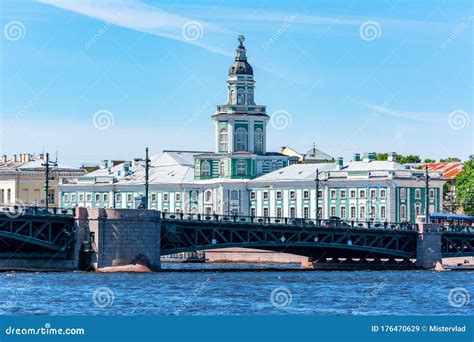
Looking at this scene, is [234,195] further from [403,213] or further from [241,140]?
[403,213]

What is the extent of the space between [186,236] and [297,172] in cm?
4125

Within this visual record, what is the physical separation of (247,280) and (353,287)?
20.5 ft

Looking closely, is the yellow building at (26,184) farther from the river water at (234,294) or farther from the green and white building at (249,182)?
the river water at (234,294)

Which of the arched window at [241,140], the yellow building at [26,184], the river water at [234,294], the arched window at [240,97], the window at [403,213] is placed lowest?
the river water at [234,294]

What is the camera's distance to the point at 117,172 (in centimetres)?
13125

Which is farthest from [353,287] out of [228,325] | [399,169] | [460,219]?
[399,169]

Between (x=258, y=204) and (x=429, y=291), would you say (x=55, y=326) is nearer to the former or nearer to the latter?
(x=429, y=291)

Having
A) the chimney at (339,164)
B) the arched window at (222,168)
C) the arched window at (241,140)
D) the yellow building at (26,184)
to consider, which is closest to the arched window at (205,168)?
the arched window at (222,168)

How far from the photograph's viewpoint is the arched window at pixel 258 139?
398 feet

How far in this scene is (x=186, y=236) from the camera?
260ft

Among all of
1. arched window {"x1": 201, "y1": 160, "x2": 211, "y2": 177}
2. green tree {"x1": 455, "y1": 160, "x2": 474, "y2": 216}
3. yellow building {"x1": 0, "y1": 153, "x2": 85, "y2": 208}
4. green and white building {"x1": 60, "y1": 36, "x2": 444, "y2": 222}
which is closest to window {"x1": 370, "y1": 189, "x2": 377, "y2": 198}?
green and white building {"x1": 60, "y1": 36, "x2": 444, "y2": 222}

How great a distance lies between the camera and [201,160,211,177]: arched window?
4873 inches

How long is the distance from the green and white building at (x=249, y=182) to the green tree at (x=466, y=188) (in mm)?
4472

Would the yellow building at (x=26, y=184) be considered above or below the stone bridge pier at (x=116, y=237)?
above
